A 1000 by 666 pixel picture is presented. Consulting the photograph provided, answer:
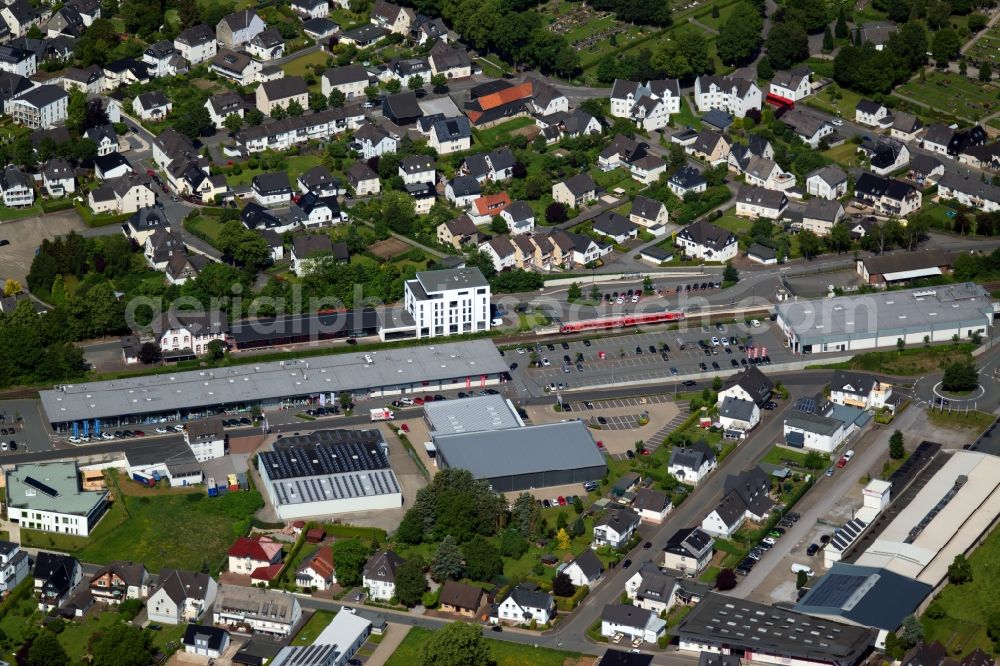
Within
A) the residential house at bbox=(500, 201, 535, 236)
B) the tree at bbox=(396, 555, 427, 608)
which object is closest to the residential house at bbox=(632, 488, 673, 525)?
the tree at bbox=(396, 555, 427, 608)

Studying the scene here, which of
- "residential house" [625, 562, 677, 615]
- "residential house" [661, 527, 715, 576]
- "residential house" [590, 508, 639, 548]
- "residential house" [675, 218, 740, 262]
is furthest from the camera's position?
"residential house" [675, 218, 740, 262]

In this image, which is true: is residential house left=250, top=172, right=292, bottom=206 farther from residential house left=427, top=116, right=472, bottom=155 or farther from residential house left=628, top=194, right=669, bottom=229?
residential house left=628, top=194, right=669, bottom=229

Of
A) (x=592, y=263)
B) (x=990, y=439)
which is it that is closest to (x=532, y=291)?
(x=592, y=263)

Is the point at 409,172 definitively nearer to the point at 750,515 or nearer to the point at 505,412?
the point at 505,412

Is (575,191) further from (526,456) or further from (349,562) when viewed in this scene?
(349,562)

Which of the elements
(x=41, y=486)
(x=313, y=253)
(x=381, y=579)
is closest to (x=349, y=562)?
(x=381, y=579)

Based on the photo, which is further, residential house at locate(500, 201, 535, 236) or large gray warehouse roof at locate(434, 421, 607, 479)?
residential house at locate(500, 201, 535, 236)

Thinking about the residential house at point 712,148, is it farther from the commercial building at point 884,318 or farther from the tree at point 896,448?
the tree at point 896,448
